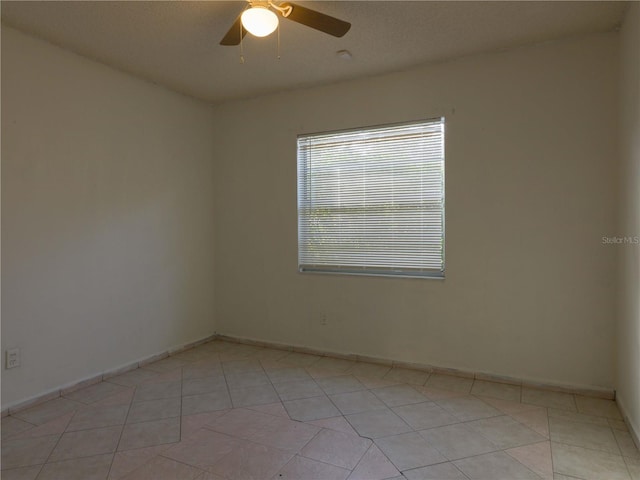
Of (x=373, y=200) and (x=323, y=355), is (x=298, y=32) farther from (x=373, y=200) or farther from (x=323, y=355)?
(x=323, y=355)

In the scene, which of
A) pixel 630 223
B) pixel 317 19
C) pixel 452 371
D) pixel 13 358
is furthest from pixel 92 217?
pixel 630 223

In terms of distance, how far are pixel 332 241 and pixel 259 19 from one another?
2.19 m

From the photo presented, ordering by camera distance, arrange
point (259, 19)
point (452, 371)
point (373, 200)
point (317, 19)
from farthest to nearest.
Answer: point (373, 200) < point (452, 371) < point (317, 19) < point (259, 19)

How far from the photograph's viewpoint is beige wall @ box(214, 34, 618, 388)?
9.36 feet

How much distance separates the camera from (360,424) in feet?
8.19

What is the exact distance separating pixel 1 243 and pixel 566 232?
3826 millimetres

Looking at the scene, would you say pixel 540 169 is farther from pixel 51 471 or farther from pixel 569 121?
pixel 51 471

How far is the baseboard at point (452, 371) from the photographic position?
9.41 feet

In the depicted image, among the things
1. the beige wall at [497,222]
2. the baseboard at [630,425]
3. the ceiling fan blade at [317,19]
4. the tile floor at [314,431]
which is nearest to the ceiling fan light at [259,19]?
the ceiling fan blade at [317,19]

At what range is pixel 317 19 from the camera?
2.14m

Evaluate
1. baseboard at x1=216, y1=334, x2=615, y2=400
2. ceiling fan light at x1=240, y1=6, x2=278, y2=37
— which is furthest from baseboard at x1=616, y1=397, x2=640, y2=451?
ceiling fan light at x1=240, y1=6, x2=278, y2=37

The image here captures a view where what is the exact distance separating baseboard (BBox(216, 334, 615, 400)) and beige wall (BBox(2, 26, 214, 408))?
80 centimetres

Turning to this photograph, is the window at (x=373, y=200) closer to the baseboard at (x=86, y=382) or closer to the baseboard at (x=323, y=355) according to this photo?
the baseboard at (x=323, y=355)

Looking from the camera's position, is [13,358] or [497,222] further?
[497,222]
